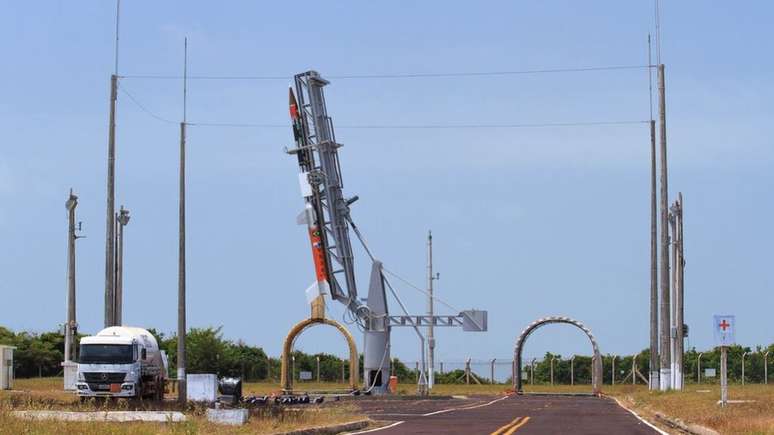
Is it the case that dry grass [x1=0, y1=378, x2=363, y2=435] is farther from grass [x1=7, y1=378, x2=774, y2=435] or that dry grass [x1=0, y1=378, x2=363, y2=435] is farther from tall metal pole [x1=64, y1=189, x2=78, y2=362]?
tall metal pole [x1=64, y1=189, x2=78, y2=362]

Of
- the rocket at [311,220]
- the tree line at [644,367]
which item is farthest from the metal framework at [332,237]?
the tree line at [644,367]

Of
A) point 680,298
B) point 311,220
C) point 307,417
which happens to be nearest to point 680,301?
point 680,298

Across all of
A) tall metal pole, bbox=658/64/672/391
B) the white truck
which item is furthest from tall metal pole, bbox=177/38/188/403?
tall metal pole, bbox=658/64/672/391

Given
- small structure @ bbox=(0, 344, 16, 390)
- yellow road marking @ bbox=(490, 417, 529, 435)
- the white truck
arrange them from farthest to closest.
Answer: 1. small structure @ bbox=(0, 344, 16, 390)
2. the white truck
3. yellow road marking @ bbox=(490, 417, 529, 435)

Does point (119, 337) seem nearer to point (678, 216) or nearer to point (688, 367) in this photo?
point (678, 216)

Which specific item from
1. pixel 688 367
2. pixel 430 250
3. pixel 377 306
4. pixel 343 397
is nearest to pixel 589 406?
pixel 343 397

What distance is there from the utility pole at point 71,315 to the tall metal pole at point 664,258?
80.4ft

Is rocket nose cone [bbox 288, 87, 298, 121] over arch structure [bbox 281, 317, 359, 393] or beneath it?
over

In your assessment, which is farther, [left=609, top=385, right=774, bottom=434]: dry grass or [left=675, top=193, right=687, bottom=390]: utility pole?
[left=675, top=193, right=687, bottom=390]: utility pole

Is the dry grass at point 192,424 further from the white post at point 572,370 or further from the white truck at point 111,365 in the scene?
the white post at point 572,370

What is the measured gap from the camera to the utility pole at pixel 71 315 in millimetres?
53969

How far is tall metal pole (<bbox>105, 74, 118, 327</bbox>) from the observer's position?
5122 cm

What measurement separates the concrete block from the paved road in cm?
319

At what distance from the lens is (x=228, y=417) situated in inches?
1129
